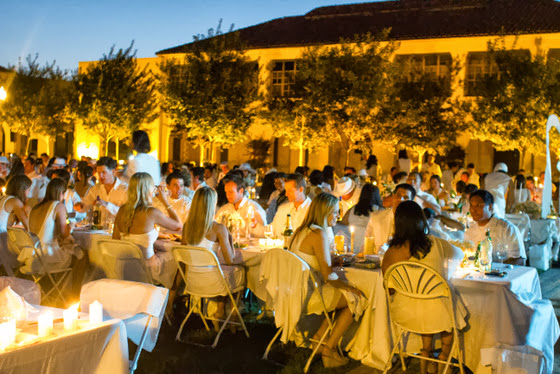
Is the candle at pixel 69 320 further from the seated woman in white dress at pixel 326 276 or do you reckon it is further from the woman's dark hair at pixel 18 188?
the woman's dark hair at pixel 18 188

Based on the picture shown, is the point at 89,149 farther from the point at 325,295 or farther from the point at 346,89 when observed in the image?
the point at 325,295

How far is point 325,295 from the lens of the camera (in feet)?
16.8

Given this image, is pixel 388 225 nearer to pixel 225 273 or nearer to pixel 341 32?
pixel 225 273

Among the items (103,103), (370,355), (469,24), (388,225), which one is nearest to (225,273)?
(370,355)

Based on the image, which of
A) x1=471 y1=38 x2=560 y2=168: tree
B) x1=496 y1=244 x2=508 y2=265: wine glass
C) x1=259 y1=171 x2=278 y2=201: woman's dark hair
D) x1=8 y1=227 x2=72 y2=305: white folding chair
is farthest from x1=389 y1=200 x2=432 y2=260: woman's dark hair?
x1=471 y1=38 x2=560 y2=168: tree

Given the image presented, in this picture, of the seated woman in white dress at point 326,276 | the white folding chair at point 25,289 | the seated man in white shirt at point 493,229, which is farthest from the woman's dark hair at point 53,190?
the seated man in white shirt at point 493,229

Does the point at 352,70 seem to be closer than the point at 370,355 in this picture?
No

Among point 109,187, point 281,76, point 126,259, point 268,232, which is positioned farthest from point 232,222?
point 281,76

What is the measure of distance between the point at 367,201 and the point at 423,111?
17.3 m

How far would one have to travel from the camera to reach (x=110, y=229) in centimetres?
721

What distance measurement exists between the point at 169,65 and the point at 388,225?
19788 millimetres

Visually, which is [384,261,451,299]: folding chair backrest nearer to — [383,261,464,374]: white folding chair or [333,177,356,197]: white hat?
[383,261,464,374]: white folding chair

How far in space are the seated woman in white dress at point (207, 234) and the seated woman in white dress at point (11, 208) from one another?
2541 mm

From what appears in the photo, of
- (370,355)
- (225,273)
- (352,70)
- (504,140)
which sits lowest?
(370,355)
